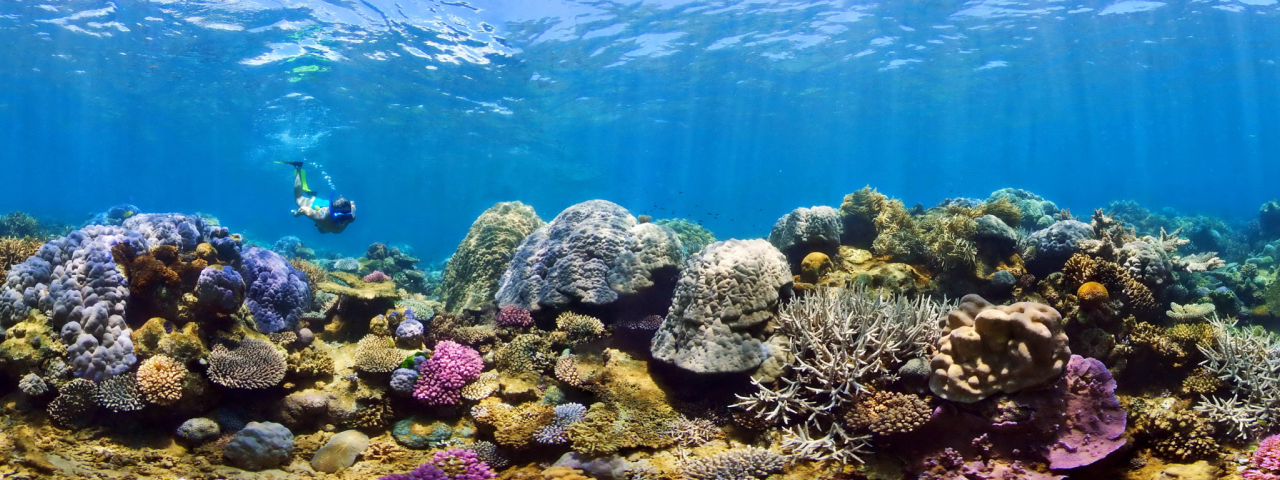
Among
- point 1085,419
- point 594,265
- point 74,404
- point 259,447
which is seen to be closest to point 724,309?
point 594,265

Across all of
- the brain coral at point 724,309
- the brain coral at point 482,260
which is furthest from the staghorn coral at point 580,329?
the brain coral at point 482,260

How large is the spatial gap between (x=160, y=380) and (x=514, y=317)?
11.5 feet

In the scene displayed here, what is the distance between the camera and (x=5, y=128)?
147 feet

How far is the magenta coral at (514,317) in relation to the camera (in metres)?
6.90

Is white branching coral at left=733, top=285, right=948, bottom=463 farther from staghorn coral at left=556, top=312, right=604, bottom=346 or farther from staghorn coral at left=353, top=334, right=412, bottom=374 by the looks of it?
staghorn coral at left=353, top=334, right=412, bottom=374

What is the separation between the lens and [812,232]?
7754mm

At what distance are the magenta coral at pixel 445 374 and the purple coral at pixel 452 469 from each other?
2.25ft

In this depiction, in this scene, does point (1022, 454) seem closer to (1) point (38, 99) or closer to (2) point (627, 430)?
(2) point (627, 430)

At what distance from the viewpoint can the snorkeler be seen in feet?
22.6

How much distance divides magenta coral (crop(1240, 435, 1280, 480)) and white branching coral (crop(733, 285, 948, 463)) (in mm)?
2251

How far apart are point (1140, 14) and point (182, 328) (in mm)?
34668

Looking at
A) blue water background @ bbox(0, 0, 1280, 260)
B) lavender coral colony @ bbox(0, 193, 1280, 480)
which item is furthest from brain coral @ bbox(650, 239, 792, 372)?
blue water background @ bbox(0, 0, 1280, 260)

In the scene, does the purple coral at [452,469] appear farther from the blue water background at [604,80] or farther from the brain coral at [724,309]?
the blue water background at [604,80]

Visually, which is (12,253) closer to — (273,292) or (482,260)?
(273,292)
